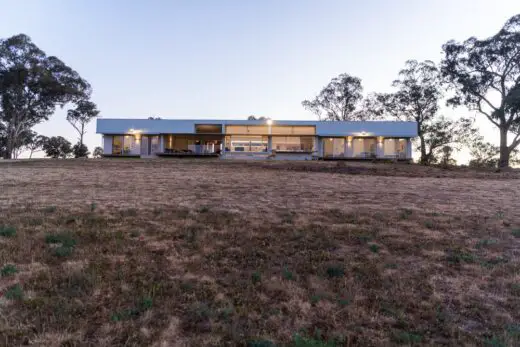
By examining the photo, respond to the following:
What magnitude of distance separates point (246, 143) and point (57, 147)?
3159 cm

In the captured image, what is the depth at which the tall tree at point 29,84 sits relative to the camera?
109ft

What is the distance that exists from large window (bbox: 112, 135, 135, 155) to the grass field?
2485 centimetres

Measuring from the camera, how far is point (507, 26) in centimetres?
2848

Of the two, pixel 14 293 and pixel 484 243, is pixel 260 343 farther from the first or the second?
pixel 484 243

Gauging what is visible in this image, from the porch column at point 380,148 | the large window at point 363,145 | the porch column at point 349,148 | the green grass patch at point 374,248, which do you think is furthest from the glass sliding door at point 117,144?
the green grass patch at point 374,248

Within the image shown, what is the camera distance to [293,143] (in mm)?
33094

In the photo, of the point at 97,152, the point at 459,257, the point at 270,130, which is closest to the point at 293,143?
the point at 270,130

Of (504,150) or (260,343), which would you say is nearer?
(260,343)

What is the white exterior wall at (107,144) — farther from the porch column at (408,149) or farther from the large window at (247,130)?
the porch column at (408,149)

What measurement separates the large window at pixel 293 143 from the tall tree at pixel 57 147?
32.0 metres

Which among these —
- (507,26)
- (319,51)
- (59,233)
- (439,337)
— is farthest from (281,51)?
(439,337)

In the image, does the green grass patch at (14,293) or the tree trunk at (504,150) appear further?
the tree trunk at (504,150)

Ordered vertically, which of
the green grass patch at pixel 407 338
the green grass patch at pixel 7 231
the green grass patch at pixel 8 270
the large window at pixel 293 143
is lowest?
the green grass patch at pixel 407 338

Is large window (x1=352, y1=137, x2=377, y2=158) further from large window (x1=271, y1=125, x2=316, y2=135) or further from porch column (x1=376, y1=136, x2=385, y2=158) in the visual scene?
large window (x1=271, y1=125, x2=316, y2=135)
